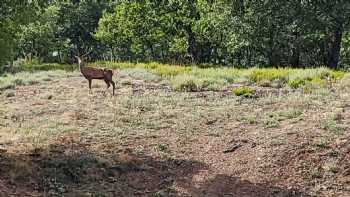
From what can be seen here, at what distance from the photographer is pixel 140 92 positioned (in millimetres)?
A: 17234

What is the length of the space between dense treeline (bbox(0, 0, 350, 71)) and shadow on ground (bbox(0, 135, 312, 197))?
94.6 inches

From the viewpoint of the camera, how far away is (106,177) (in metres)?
10.4

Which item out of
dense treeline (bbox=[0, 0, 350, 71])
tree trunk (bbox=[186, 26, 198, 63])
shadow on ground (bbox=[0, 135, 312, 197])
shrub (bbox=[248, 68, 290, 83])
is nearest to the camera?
shadow on ground (bbox=[0, 135, 312, 197])

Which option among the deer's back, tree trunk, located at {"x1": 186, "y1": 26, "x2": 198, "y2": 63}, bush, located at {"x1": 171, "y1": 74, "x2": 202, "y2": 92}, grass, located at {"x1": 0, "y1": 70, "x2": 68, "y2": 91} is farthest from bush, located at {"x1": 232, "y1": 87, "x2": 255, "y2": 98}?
tree trunk, located at {"x1": 186, "y1": 26, "x2": 198, "y2": 63}

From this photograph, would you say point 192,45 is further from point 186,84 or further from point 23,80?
point 186,84

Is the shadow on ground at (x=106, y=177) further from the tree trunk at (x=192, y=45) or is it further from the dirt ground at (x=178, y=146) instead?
the tree trunk at (x=192, y=45)

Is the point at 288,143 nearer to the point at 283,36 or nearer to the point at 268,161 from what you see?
the point at 268,161

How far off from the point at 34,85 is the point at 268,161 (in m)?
11.1

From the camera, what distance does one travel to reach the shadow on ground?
980 cm

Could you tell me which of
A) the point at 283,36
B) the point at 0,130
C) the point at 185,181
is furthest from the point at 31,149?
the point at 283,36

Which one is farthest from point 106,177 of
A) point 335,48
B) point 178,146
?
point 335,48

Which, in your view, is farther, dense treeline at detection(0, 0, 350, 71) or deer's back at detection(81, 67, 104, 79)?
dense treeline at detection(0, 0, 350, 71)

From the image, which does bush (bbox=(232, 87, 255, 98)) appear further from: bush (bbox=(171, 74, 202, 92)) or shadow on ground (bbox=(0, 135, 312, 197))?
shadow on ground (bbox=(0, 135, 312, 197))

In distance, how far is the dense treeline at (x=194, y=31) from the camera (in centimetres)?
2964
